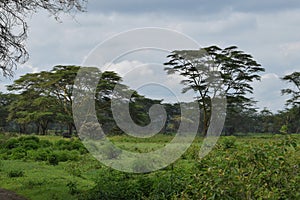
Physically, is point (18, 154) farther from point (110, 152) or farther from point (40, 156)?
point (110, 152)

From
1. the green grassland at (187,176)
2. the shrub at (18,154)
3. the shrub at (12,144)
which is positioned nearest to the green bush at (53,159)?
the green grassland at (187,176)

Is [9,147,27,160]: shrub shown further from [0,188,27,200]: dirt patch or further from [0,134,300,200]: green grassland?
[0,188,27,200]: dirt patch

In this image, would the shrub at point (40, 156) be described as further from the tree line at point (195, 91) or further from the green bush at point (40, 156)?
the tree line at point (195, 91)

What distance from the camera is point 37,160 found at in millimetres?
13875

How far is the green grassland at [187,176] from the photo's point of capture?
3811mm

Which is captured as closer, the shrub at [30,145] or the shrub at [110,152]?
the shrub at [110,152]

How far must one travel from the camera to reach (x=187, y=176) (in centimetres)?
661

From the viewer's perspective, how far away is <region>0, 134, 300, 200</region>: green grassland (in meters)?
3.81

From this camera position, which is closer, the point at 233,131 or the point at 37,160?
the point at 37,160

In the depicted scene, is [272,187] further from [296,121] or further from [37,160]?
[296,121]

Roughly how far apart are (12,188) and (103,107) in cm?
2054

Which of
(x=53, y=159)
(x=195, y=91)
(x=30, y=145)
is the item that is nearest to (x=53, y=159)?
(x=53, y=159)

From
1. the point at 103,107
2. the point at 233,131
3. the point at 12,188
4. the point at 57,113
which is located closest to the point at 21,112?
the point at 57,113

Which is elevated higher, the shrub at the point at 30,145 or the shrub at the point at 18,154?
the shrub at the point at 30,145
